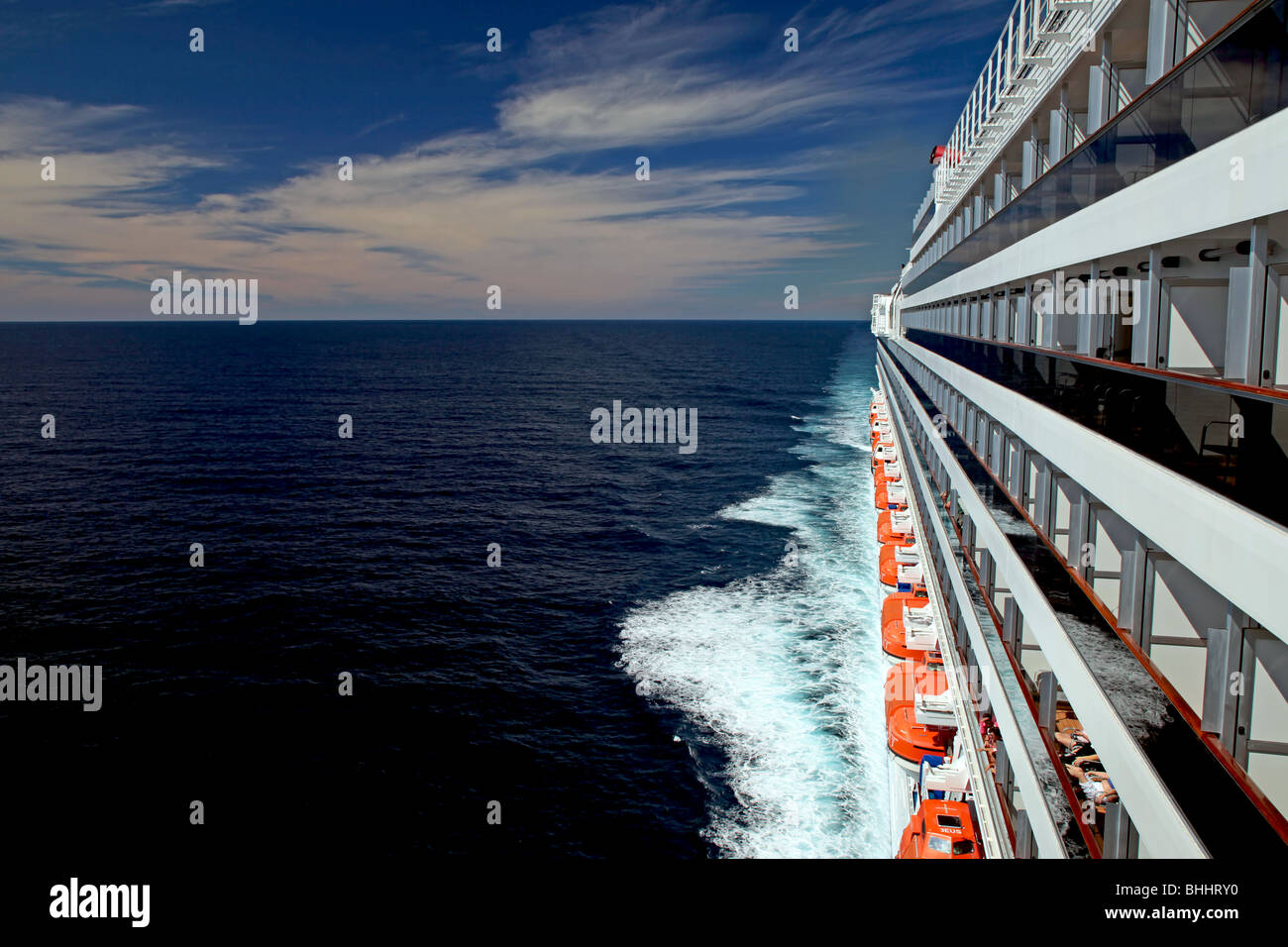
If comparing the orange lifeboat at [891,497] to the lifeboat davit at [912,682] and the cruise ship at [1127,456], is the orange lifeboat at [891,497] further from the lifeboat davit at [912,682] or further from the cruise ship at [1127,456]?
the cruise ship at [1127,456]

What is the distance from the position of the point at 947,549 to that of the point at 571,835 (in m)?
13.6

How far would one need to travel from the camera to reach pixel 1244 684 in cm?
750

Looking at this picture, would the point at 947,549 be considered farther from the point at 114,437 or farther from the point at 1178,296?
the point at 114,437

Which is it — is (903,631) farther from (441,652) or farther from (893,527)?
(441,652)

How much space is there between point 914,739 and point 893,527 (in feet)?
62.9

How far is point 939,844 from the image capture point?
18.3m

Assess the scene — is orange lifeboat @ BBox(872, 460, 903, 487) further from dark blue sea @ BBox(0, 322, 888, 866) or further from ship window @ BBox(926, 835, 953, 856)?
ship window @ BBox(926, 835, 953, 856)

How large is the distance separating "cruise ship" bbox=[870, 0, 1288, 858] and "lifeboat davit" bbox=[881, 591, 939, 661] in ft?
18.8

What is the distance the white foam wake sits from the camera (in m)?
23.6

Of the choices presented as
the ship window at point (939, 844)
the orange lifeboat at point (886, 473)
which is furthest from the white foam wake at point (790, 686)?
the ship window at point (939, 844)

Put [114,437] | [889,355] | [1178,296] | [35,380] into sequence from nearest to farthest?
1. [1178,296]
2. [889,355]
3. [114,437]
4. [35,380]

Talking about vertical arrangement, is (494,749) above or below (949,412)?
below
